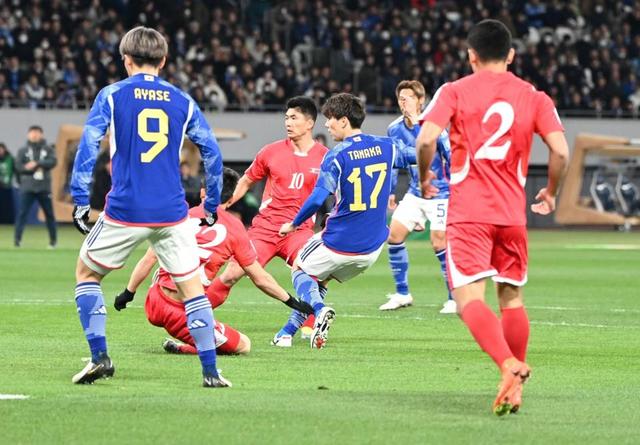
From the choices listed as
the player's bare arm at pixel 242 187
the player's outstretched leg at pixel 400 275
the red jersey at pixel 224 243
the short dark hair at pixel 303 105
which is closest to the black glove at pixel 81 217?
the red jersey at pixel 224 243

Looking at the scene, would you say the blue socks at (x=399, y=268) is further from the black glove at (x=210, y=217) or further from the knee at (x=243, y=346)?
the black glove at (x=210, y=217)

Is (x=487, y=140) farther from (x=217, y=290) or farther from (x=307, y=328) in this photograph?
(x=307, y=328)

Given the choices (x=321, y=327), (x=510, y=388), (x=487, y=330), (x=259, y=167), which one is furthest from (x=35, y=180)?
(x=510, y=388)

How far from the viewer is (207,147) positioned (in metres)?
9.17

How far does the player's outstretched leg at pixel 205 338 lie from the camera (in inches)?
356

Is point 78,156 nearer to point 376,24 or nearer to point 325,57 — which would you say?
point 325,57

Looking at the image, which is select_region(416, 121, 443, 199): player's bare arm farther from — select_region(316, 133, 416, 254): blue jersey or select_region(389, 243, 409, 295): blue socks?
select_region(389, 243, 409, 295): blue socks

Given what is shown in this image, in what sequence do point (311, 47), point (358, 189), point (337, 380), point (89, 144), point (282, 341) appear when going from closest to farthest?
point (89, 144)
point (337, 380)
point (282, 341)
point (358, 189)
point (311, 47)

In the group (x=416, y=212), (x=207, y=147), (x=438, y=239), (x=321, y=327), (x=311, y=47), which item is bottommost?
(x=311, y=47)

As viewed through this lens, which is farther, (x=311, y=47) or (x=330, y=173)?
(x=311, y=47)

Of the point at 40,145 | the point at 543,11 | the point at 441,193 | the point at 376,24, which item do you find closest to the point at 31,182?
the point at 40,145

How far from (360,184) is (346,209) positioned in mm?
293

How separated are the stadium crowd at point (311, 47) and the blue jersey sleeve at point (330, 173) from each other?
2597 centimetres

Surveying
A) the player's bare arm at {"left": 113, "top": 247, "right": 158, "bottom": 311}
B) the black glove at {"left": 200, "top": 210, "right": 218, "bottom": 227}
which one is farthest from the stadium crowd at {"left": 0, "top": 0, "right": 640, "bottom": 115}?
the black glove at {"left": 200, "top": 210, "right": 218, "bottom": 227}
